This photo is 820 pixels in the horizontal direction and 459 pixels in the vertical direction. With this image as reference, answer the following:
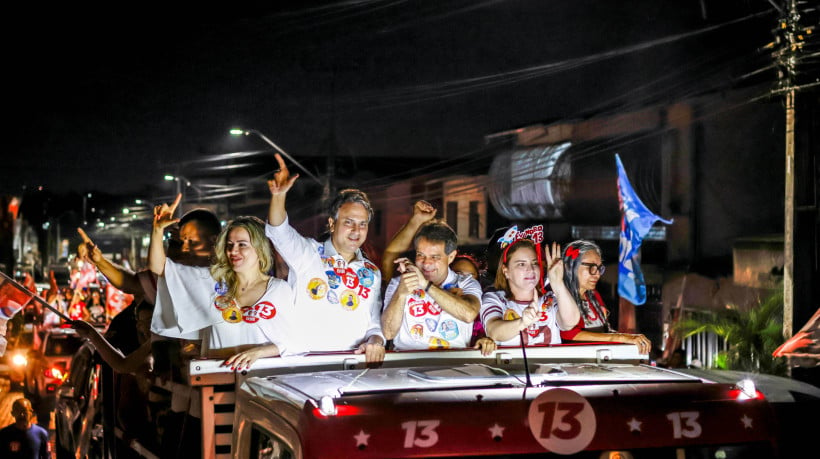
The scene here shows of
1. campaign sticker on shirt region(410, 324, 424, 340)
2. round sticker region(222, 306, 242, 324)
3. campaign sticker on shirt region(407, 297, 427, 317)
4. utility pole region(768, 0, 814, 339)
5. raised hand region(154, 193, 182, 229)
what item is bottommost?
campaign sticker on shirt region(410, 324, 424, 340)

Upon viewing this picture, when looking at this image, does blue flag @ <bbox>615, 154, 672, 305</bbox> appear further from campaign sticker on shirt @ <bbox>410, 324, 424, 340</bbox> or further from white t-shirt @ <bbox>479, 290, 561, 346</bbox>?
campaign sticker on shirt @ <bbox>410, 324, 424, 340</bbox>

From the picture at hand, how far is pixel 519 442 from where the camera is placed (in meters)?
3.18

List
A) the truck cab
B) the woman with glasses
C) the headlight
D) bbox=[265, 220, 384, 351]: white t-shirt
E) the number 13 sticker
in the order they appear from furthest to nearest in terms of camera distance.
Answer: the headlight → the woman with glasses → bbox=[265, 220, 384, 351]: white t-shirt → the number 13 sticker → the truck cab

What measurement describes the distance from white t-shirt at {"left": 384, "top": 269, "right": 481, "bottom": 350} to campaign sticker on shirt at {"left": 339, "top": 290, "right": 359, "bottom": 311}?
18 cm

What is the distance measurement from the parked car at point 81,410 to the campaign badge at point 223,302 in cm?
215

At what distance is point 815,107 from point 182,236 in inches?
447

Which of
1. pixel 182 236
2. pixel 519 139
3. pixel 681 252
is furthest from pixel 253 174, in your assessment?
pixel 182 236

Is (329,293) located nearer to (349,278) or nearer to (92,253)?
(349,278)

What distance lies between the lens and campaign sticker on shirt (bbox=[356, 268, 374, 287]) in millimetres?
5641

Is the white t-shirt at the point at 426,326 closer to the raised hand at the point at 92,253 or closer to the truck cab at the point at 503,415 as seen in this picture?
the truck cab at the point at 503,415

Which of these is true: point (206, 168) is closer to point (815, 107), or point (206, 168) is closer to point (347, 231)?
point (815, 107)

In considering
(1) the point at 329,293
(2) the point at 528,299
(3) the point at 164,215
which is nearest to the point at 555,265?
(2) the point at 528,299

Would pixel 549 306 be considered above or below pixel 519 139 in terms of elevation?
below

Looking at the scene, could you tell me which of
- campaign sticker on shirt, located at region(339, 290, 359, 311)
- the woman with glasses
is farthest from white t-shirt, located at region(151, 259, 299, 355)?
the woman with glasses
